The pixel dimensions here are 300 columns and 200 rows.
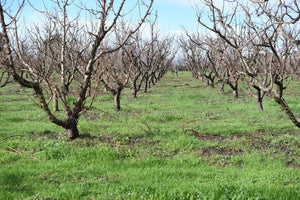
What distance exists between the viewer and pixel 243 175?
17.1ft

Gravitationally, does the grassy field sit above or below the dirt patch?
above

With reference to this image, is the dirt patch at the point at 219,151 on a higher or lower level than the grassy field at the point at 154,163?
lower

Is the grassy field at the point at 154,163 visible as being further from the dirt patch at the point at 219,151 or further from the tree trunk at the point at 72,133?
the tree trunk at the point at 72,133

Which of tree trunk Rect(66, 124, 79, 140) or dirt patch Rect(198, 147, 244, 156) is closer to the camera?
dirt patch Rect(198, 147, 244, 156)

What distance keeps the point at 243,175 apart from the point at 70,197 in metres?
3.20

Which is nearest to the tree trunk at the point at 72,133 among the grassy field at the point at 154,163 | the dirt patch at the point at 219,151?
the grassy field at the point at 154,163

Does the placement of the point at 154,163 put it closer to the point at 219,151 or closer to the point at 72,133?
the point at 219,151

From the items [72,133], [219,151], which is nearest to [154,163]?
[219,151]

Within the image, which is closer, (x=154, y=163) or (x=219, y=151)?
(x=154, y=163)

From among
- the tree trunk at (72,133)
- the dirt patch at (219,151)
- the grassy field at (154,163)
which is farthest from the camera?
the tree trunk at (72,133)

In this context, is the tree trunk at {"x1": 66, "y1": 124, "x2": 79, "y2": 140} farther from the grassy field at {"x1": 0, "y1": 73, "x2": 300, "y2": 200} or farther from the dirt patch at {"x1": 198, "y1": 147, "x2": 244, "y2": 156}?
the dirt patch at {"x1": 198, "y1": 147, "x2": 244, "y2": 156}

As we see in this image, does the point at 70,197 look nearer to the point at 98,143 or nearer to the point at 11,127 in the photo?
the point at 98,143

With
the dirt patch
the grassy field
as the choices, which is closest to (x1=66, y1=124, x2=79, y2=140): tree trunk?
the grassy field

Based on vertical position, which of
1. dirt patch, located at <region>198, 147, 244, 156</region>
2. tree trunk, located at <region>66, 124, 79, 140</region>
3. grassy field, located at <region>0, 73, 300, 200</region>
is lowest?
dirt patch, located at <region>198, 147, 244, 156</region>
